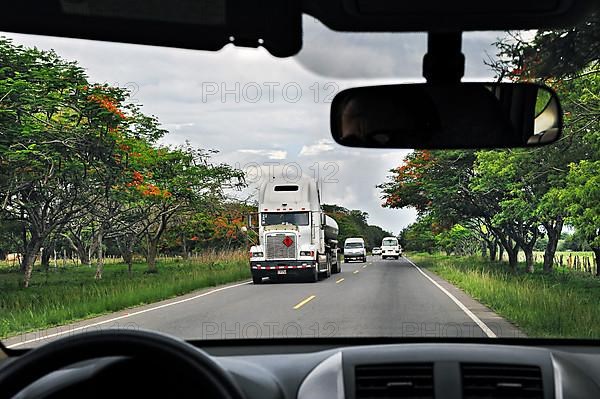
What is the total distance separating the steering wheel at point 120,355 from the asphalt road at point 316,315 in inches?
149

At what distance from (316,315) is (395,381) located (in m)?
7.03

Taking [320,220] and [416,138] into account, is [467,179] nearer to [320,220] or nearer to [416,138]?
[416,138]

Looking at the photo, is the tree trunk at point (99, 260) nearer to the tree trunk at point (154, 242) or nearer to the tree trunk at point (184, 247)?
the tree trunk at point (154, 242)

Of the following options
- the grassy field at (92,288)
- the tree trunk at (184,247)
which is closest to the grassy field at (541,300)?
the grassy field at (92,288)

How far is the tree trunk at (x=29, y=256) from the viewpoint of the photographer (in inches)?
521

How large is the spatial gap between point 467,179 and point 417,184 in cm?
70

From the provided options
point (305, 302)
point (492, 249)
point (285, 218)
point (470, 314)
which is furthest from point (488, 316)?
point (285, 218)

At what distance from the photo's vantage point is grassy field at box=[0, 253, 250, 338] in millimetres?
7584

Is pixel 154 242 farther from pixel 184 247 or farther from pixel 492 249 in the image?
pixel 492 249

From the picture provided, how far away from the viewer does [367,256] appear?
3225cm

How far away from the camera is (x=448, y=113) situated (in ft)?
8.39

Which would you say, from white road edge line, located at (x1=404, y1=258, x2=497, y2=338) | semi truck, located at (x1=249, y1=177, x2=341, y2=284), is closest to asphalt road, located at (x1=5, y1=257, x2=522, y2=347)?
white road edge line, located at (x1=404, y1=258, x2=497, y2=338)

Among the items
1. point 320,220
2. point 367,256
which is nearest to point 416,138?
point 320,220

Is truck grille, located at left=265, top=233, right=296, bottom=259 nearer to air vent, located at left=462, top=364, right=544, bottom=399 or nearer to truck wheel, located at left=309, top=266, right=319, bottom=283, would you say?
truck wheel, located at left=309, top=266, right=319, bottom=283
